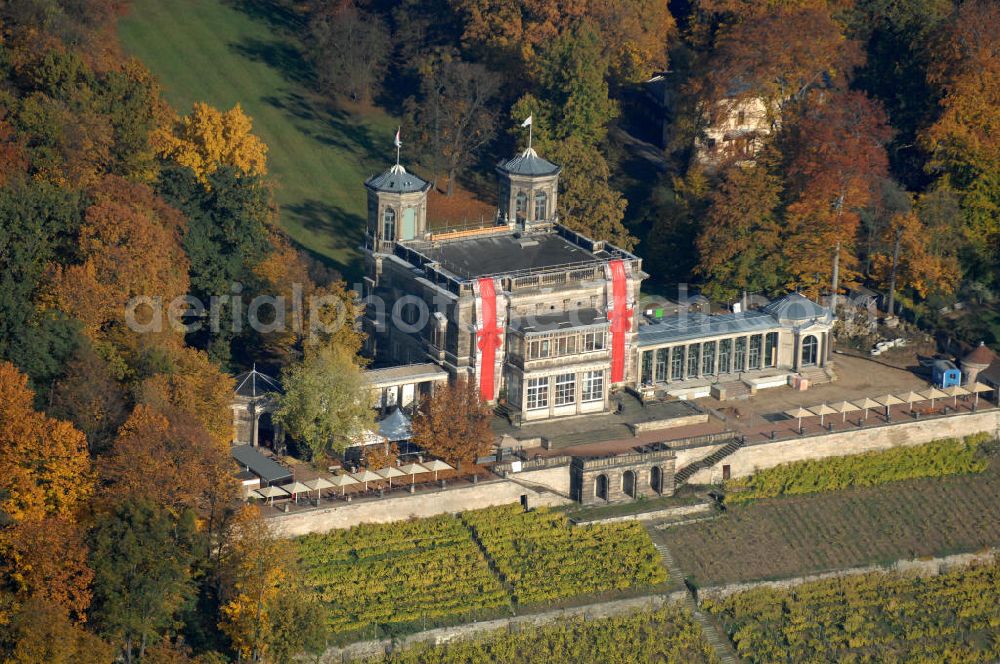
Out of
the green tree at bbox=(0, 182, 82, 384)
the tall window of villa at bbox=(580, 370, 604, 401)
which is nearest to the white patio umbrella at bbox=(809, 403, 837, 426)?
the tall window of villa at bbox=(580, 370, 604, 401)

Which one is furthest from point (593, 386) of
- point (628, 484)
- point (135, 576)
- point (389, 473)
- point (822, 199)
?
point (135, 576)

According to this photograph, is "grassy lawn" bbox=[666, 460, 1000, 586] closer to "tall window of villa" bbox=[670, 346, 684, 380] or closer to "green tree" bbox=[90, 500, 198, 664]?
"tall window of villa" bbox=[670, 346, 684, 380]

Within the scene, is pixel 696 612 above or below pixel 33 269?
below

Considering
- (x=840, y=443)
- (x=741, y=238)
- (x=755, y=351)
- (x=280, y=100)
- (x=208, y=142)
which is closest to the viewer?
(x=840, y=443)

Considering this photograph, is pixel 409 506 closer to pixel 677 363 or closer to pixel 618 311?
pixel 618 311

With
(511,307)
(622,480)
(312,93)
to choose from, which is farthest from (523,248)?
(312,93)

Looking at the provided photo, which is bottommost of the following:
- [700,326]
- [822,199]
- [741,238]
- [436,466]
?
[436,466]

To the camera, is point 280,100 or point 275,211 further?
point 280,100
